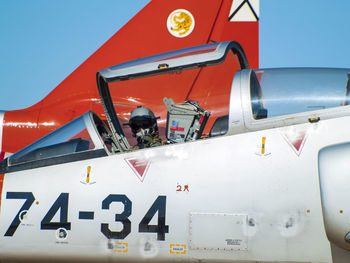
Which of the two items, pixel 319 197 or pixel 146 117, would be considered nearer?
pixel 319 197

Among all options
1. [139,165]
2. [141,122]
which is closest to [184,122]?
[141,122]

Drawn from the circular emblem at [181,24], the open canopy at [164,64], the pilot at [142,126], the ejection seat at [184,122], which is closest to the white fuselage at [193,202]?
the ejection seat at [184,122]

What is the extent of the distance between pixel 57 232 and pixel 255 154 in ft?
6.28

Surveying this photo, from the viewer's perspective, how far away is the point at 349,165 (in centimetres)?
347

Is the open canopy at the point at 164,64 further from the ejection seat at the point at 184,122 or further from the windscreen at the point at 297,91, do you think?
the ejection seat at the point at 184,122

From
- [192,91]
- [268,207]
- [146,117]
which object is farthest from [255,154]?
[192,91]

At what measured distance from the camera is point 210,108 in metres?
5.04

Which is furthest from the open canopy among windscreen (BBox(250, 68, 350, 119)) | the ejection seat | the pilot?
the ejection seat

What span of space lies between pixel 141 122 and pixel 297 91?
1797mm

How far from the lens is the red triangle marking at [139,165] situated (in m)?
4.03

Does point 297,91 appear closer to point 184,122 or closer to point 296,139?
point 296,139

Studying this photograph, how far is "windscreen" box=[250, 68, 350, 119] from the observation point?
13.2 feet

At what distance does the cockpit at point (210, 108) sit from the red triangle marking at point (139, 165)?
0.67ft

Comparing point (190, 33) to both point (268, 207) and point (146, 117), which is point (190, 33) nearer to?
point (146, 117)
